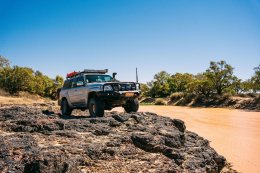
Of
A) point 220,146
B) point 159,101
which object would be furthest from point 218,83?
point 220,146

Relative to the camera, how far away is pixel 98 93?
9.54 metres

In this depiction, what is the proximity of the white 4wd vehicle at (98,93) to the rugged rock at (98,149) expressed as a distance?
185 cm

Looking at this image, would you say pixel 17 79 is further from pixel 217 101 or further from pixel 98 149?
pixel 98 149

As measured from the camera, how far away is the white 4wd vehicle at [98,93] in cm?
952

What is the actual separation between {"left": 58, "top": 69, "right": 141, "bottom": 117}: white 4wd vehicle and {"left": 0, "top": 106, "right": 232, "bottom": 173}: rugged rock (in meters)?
1.85

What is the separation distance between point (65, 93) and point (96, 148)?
7355 mm

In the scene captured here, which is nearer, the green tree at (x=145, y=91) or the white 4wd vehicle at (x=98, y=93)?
the white 4wd vehicle at (x=98, y=93)

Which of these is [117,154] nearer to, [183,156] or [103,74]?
[183,156]

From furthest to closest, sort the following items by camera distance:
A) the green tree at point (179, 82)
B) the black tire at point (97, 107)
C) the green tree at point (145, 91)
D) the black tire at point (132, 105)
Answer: the green tree at point (145, 91) < the green tree at point (179, 82) < the black tire at point (132, 105) < the black tire at point (97, 107)

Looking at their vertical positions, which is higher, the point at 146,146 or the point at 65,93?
the point at 65,93

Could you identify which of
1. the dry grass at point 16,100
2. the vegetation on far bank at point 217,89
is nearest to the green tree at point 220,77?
the vegetation on far bank at point 217,89

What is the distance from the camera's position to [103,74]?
11273 millimetres

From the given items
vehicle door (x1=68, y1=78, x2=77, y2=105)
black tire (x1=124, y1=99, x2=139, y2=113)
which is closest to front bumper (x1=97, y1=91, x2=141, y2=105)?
black tire (x1=124, y1=99, x2=139, y2=113)

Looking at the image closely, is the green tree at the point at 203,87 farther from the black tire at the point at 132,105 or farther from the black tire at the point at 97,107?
the black tire at the point at 97,107
